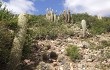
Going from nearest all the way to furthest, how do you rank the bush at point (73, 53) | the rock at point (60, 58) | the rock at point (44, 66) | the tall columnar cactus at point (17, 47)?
the tall columnar cactus at point (17, 47)
the rock at point (44, 66)
the rock at point (60, 58)
the bush at point (73, 53)

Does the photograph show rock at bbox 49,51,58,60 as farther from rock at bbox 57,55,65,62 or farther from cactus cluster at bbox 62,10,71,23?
cactus cluster at bbox 62,10,71,23

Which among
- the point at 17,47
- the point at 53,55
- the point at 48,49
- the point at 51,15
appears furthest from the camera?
the point at 51,15

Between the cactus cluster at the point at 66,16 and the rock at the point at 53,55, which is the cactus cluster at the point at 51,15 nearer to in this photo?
the cactus cluster at the point at 66,16

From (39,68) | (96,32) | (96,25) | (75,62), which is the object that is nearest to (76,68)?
(75,62)

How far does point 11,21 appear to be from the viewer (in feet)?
47.4

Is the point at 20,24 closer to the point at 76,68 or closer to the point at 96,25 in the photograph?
the point at 76,68

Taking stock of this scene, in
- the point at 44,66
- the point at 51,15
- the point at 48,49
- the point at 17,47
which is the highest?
the point at 51,15

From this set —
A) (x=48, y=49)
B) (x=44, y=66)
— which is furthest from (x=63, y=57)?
(x=44, y=66)

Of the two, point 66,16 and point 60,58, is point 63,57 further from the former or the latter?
point 66,16

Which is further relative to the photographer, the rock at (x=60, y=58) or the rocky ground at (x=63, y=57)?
the rock at (x=60, y=58)

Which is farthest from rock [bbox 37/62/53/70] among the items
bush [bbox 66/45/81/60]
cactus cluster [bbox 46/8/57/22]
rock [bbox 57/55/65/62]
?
cactus cluster [bbox 46/8/57/22]

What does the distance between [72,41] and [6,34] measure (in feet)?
24.5

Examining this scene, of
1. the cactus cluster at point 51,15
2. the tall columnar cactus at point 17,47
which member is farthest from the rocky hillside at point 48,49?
the cactus cluster at point 51,15

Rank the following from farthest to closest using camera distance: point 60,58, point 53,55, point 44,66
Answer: point 53,55 < point 60,58 < point 44,66
